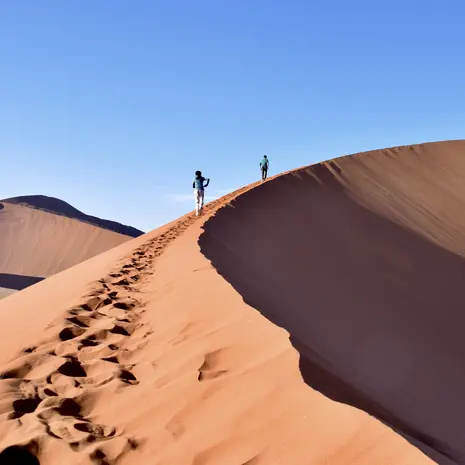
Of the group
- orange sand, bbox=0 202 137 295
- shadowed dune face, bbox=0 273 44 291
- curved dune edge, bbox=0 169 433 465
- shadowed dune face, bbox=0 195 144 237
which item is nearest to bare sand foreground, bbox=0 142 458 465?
curved dune edge, bbox=0 169 433 465

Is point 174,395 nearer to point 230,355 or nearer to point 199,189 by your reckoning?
point 230,355

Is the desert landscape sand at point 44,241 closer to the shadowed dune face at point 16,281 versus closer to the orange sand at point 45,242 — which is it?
the orange sand at point 45,242

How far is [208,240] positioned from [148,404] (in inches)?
215

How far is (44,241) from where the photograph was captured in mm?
40688

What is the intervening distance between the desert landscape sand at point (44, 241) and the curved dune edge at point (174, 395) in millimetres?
33944

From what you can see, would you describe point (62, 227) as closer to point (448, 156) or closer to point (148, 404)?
point (448, 156)

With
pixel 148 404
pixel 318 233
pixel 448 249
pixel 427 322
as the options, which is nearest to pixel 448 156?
pixel 448 249

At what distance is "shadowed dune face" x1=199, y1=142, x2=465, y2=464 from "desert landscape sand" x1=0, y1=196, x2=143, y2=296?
2651 cm

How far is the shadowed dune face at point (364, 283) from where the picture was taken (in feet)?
11.7

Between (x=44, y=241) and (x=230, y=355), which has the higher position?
(x=230, y=355)

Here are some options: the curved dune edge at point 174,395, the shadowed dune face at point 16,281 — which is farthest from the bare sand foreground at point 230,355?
the shadowed dune face at point 16,281

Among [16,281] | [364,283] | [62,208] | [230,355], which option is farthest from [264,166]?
[62,208]

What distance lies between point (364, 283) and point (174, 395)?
6064 mm

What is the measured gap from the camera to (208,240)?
25.4 feet
